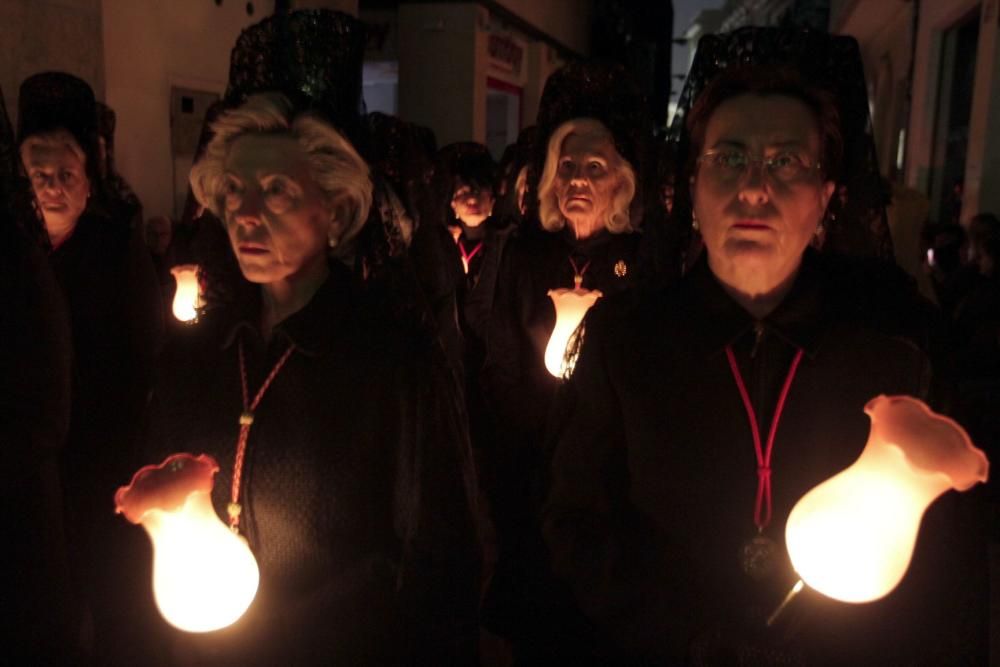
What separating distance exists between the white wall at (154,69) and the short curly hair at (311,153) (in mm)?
5431

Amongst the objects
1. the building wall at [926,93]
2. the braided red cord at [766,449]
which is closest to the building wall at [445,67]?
the building wall at [926,93]

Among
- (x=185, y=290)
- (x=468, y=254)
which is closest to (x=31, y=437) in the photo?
(x=185, y=290)

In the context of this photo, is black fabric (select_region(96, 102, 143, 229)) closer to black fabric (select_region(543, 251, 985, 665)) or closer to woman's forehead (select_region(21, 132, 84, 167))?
woman's forehead (select_region(21, 132, 84, 167))

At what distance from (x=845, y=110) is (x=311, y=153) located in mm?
1238

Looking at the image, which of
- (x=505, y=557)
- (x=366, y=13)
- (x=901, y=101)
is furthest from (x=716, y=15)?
(x=505, y=557)

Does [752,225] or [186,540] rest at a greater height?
[752,225]

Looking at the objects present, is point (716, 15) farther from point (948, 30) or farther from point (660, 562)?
point (660, 562)

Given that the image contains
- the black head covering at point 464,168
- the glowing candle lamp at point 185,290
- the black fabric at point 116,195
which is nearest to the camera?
the glowing candle lamp at point 185,290

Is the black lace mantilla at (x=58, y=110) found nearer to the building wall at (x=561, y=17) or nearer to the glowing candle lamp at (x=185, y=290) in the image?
the glowing candle lamp at (x=185, y=290)

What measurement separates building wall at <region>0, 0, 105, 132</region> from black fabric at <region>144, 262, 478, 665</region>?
4306 mm

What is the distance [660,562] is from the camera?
→ 1828 millimetres

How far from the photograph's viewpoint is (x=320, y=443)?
1.92m

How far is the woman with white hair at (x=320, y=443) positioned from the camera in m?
1.92

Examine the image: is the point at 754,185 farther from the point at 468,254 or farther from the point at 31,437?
the point at 468,254
